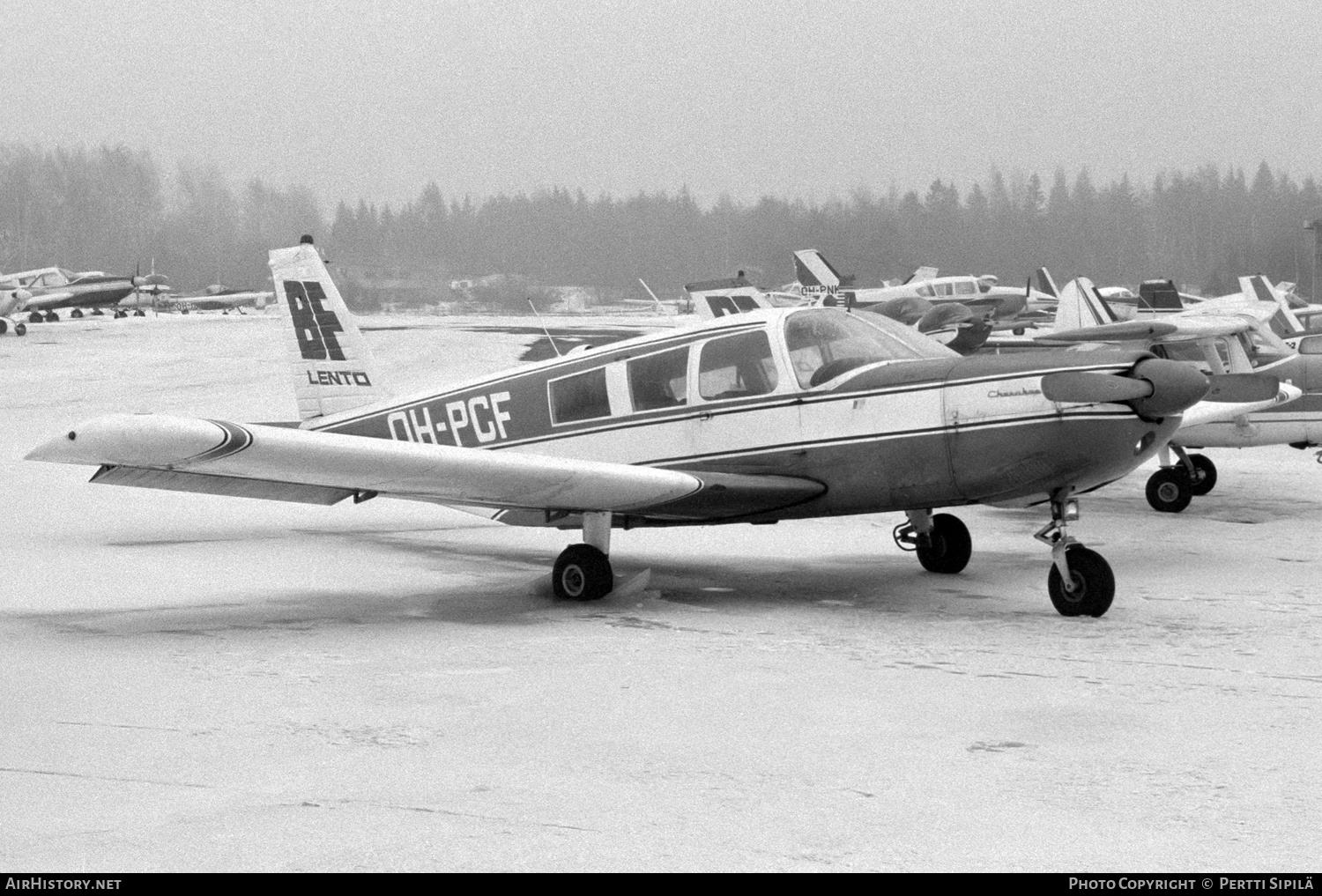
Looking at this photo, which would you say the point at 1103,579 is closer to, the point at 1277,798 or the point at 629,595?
the point at 629,595

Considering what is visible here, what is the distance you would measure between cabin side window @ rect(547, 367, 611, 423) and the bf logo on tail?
2.27 m

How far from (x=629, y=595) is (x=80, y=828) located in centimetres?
490

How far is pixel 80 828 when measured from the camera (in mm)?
3916

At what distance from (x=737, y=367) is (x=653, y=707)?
349 centimetres

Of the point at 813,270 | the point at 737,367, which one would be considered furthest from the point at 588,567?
the point at 813,270

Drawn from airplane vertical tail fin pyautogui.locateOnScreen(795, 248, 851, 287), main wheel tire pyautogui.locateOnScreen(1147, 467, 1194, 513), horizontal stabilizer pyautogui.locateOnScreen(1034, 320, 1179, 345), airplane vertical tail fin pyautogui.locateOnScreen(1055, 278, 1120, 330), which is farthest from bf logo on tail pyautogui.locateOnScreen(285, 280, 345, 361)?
airplane vertical tail fin pyautogui.locateOnScreen(795, 248, 851, 287)

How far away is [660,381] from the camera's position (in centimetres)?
902

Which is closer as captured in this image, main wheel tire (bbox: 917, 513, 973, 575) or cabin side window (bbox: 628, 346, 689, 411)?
cabin side window (bbox: 628, 346, 689, 411)

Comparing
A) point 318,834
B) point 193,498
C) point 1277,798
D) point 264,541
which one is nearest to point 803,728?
point 1277,798

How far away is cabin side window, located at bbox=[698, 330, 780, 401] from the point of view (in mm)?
8641

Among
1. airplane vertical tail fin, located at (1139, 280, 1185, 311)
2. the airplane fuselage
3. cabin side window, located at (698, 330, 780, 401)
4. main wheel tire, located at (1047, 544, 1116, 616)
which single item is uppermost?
cabin side window, located at (698, 330, 780, 401)

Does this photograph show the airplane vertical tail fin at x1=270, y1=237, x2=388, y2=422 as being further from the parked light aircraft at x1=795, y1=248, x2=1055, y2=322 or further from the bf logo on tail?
the parked light aircraft at x1=795, y1=248, x2=1055, y2=322

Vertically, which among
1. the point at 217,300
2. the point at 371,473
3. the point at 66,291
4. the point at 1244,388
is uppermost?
the point at 66,291

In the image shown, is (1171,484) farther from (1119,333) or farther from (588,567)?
(588,567)
